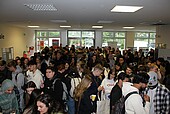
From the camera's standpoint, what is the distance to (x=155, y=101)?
147 inches

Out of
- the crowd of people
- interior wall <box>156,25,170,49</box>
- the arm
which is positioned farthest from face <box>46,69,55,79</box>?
interior wall <box>156,25,170,49</box>

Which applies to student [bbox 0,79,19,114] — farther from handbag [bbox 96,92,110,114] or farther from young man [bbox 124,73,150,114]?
young man [bbox 124,73,150,114]

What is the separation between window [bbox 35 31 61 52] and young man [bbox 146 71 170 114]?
14.3 meters

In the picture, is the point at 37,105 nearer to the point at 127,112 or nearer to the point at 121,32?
the point at 127,112

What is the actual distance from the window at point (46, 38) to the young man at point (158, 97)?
1431 cm

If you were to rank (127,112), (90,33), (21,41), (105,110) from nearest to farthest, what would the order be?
(127,112) → (105,110) → (21,41) → (90,33)

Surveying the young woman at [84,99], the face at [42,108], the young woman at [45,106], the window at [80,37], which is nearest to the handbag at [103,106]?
the young woman at [84,99]

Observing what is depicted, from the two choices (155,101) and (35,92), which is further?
(155,101)

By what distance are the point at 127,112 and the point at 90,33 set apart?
1478 centimetres

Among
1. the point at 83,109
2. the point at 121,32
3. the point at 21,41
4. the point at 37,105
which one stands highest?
the point at 121,32

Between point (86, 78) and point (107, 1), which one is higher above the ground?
point (107, 1)

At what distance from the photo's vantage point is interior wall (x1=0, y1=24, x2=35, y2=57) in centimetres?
1053

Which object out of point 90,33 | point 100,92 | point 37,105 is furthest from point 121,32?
point 37,105

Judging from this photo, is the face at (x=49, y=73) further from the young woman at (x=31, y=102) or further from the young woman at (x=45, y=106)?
the young woman at (x=45, y=106)
